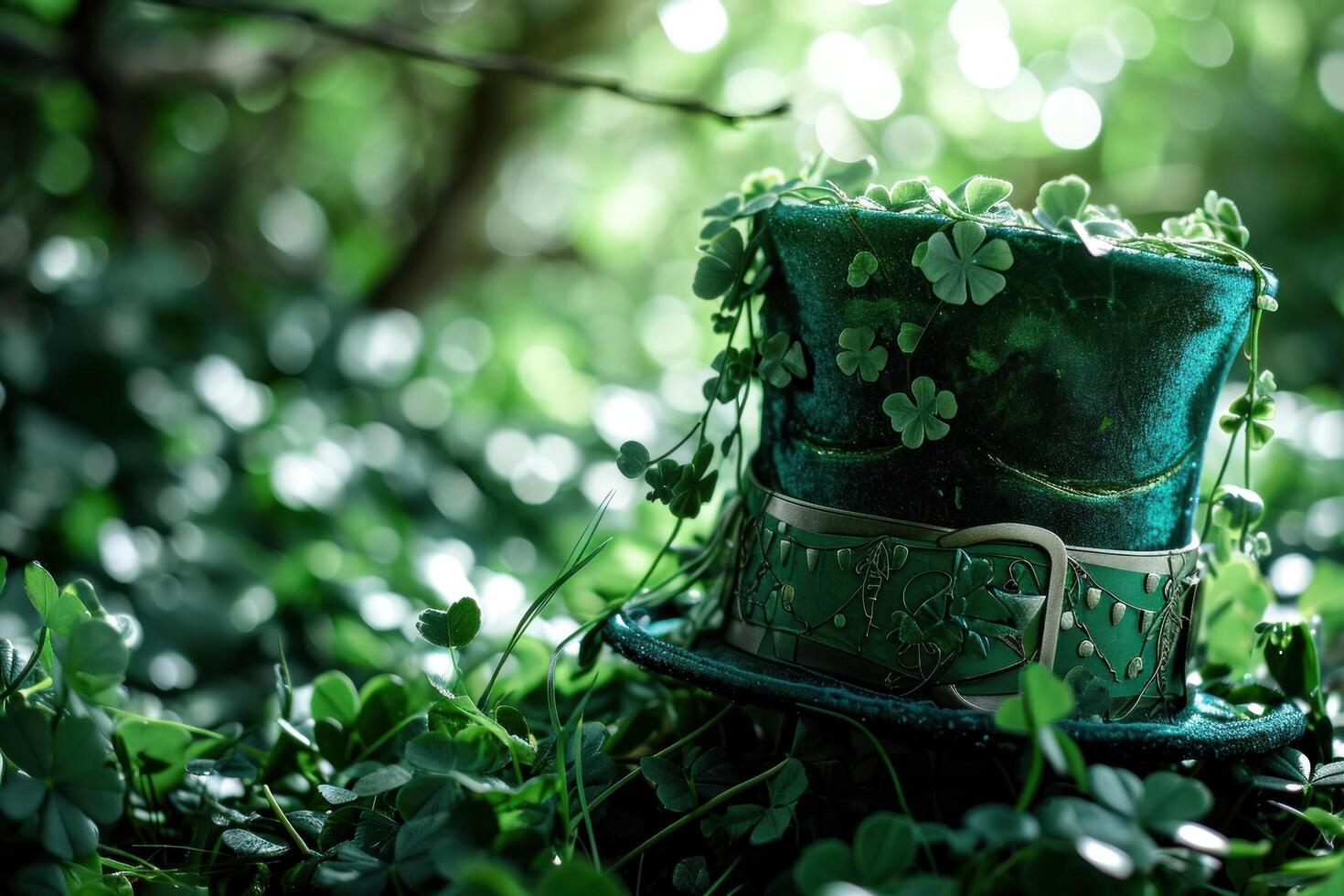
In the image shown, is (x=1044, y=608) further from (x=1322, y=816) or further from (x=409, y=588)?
(x=409, y=588)

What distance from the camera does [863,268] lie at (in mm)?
334

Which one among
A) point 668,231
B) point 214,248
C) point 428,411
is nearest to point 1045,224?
point 428,411

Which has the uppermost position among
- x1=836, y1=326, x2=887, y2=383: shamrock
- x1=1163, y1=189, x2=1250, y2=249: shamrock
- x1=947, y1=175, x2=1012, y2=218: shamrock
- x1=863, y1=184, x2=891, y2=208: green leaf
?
x1=1163, y1=189, x2=1250, y2=249: shamrock

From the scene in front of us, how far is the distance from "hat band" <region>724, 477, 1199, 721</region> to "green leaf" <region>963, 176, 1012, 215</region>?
0.38 ft

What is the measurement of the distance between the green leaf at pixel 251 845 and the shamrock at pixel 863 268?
0.28 metres

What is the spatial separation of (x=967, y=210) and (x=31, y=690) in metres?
0.38

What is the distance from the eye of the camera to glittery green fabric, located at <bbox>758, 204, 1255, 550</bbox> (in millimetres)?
322

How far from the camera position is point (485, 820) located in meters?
0.31

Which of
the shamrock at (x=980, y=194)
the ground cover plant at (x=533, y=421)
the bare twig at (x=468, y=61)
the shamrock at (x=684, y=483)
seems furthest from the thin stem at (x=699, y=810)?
the bare twig at (x=468, y=61)

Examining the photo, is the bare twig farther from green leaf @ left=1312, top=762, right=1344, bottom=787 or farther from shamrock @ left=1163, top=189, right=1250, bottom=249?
green leaf @ left=1312, top=762, right=1344, bottom=787

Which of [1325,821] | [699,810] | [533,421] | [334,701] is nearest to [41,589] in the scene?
[334,701]

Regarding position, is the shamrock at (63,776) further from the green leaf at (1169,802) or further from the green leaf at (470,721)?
the green leaf at (1169,802)

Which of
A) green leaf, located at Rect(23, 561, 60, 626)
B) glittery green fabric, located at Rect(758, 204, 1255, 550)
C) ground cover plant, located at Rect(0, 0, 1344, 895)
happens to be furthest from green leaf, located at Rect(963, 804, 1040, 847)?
green leaf, located at Rect(23, 561, 60, 626)

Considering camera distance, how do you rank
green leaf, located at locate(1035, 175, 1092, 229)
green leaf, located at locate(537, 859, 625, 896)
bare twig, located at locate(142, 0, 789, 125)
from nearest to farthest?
1. green leaf, located at locate(537, 859, 625, 896)
2. green leaf, located at locate(1035, 175, 1092, 229)
3. bare twig, located at locate(142, 0, 789, 125)
